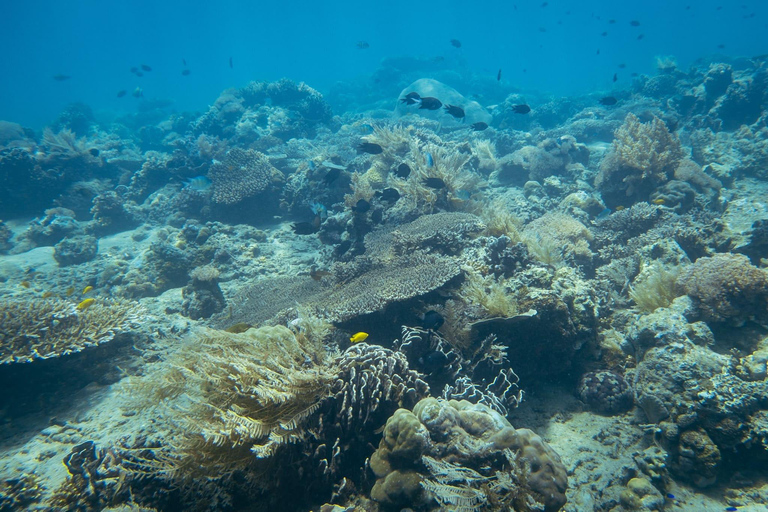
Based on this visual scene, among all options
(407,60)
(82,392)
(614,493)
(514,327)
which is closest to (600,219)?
(514,327)

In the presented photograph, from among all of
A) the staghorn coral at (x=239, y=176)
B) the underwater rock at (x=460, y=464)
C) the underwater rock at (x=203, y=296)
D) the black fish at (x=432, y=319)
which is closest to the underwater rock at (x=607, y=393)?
the underwater rock at (x=460, y=464)

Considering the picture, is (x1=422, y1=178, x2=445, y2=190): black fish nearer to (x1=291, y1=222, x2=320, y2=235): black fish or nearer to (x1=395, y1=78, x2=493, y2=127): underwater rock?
(x1=291, y1=222, x2=320, y2=235): black fish

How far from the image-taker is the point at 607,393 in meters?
4.14

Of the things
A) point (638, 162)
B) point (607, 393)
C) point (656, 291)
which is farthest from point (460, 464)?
point (638, 162)

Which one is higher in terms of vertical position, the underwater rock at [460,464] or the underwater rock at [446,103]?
the underwater rock at [446,103]

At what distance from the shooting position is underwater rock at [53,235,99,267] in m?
11.3

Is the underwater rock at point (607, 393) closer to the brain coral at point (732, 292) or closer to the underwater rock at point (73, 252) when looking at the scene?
the brain coral at point (732, 292)

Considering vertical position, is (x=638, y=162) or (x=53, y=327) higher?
(x=638, y=162)

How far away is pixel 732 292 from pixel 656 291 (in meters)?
0.98

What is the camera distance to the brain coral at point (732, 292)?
4.26m

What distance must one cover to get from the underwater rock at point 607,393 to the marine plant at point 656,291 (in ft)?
5.56

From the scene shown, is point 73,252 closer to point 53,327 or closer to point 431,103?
point 53,327

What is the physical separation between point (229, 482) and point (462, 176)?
894cm

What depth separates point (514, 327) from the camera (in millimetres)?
4457
